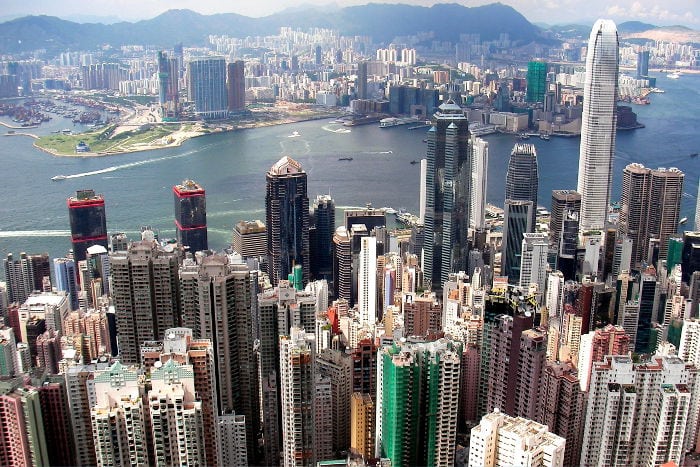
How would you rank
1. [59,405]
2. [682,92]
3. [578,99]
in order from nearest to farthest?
1. [59,405]
2. [578,99]
3. [682,92]

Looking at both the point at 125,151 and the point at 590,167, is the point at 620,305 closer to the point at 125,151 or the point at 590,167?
the point at 590,167

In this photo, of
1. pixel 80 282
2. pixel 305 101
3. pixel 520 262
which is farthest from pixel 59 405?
pixel 305 101

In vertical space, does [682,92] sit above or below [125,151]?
above

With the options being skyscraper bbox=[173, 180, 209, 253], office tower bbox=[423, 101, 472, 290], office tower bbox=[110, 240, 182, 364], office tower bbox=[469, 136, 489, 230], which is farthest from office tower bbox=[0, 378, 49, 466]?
office tower bbox=[469, 136, 489, 230]

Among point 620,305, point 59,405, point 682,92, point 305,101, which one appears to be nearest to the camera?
point 59,405

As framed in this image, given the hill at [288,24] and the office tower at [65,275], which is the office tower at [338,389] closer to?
the office tower at [65,275]

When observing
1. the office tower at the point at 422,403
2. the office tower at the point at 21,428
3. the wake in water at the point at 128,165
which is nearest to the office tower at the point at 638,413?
the office tower at the point at 422,403

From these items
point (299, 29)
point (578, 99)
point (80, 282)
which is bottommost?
point (80, 282)
